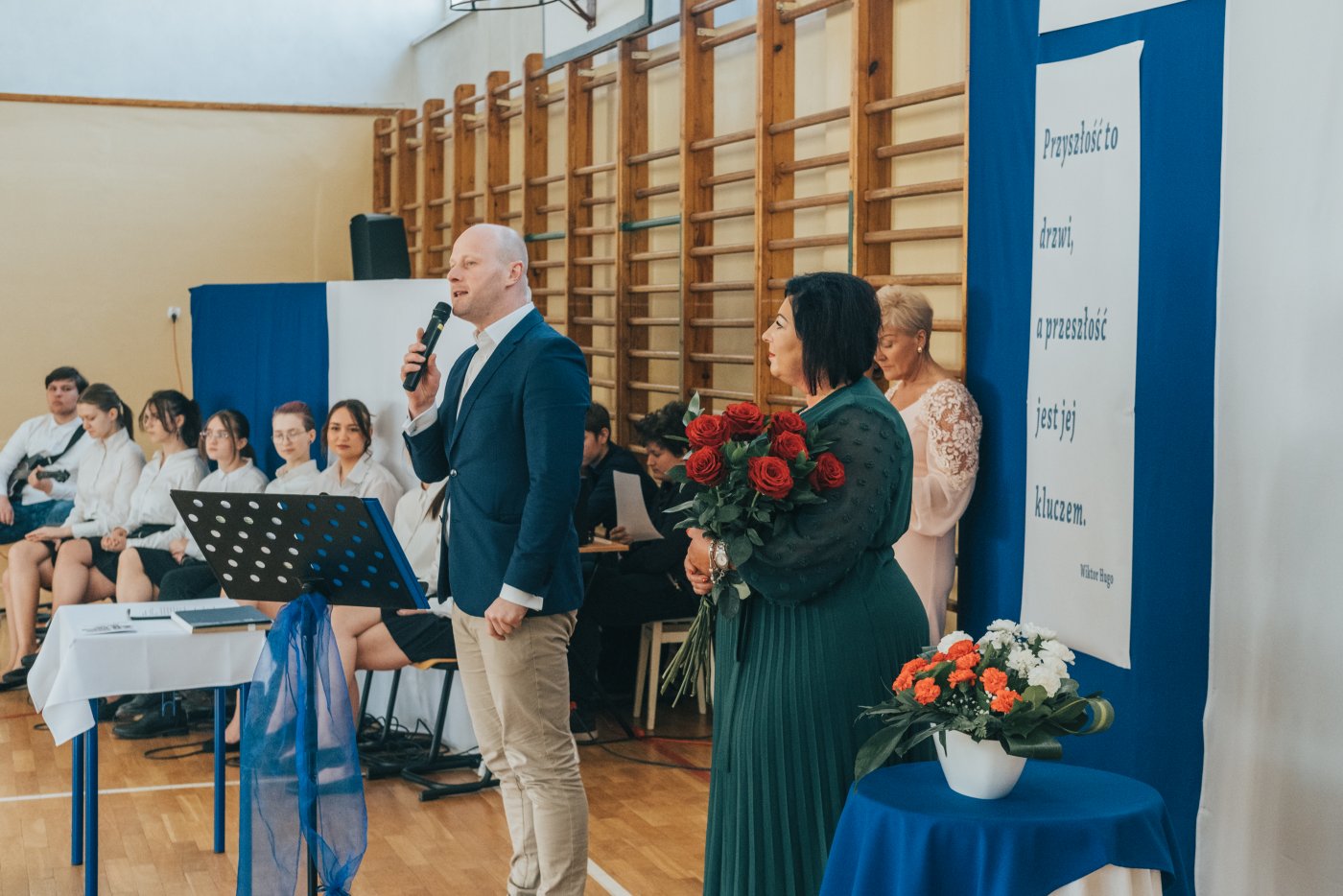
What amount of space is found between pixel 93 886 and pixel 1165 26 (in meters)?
3.03

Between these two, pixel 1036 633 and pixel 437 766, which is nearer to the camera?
pixel 1036 633

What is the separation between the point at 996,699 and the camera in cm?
209

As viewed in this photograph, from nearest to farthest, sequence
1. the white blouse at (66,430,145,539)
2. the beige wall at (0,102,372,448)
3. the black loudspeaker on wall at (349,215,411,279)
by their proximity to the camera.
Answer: the black loudspeaker on wall at (349,215,411,279)
the white blouse at (66,430,145,539)
the beige wall at (0,102,372,448)

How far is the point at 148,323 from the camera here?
9.23 meters

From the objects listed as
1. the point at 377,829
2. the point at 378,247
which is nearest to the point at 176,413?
the point at 378,247

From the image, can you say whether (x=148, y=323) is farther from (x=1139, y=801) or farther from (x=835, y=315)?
(x=1139, y=801)

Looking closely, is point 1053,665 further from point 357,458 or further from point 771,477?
point 357,458

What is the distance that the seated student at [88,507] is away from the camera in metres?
5.95

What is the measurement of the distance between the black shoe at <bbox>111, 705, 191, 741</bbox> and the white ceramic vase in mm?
3718

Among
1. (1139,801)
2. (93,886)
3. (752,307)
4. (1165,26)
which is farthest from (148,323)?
(1139,801)

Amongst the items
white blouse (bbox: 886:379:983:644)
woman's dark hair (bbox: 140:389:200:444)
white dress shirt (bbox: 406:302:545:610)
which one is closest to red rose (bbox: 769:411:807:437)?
white dress shirt (bbox: 406:302:545:610)

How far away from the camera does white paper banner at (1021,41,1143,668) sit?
2973 mm

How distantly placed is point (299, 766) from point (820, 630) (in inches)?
47.7

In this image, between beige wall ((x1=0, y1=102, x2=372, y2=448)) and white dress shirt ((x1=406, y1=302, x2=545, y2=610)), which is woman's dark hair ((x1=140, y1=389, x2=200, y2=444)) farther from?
beige wall ((x1=0, y1=102, x2=372, y2=448))
